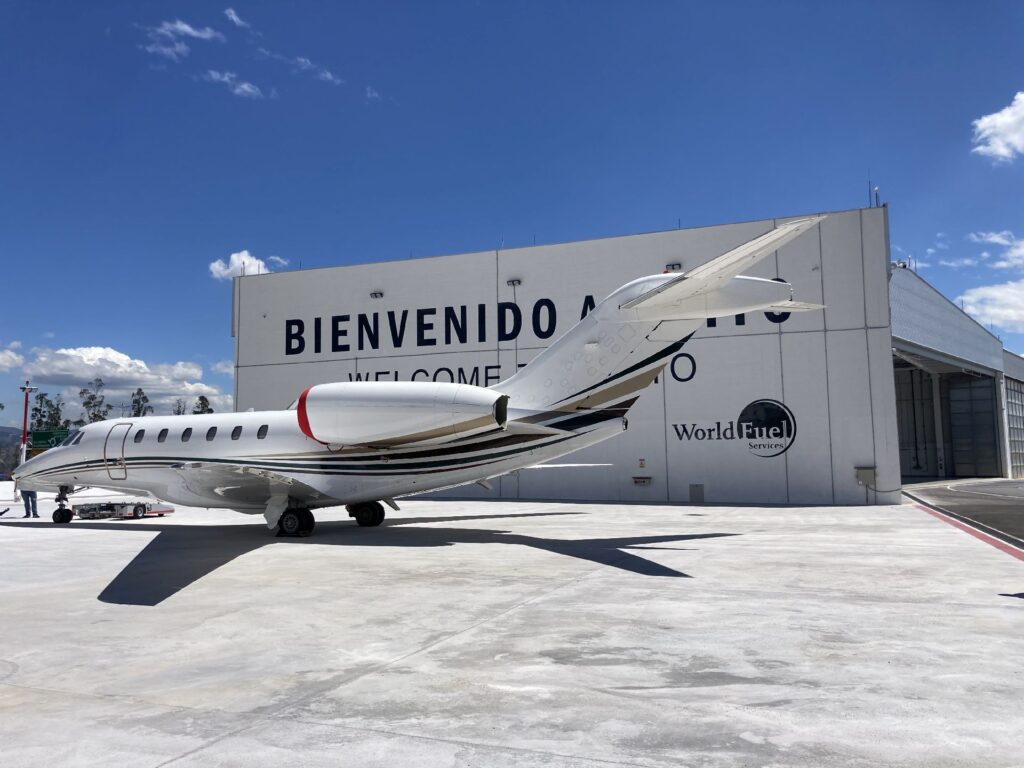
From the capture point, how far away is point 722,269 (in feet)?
32.8

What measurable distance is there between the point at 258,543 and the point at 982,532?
14.4 m

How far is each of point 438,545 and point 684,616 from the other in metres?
6.82

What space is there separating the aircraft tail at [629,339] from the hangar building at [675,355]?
32.6ft

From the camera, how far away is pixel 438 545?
13172mm

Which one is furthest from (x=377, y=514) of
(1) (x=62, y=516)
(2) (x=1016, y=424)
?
(2) (x=1016, y=424)

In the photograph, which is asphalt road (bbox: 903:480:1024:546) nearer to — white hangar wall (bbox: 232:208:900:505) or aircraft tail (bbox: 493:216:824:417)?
white hangar wall (bbox: 232:208:900:505)

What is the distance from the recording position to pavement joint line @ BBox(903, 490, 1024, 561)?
40.4 ft

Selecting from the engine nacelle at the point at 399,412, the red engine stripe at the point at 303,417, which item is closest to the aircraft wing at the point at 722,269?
the engine nacelle at the point at 399,412

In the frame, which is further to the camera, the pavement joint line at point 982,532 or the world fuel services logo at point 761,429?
the world fuel services logo at point 761,429

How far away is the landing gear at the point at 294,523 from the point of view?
1459 cm

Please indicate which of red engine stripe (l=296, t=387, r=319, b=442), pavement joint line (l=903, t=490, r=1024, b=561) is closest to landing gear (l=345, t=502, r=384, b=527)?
red engine stripe (l=296, t=387, r=319, b=442)

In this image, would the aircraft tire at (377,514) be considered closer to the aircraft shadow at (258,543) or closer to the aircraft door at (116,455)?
the aircraft shadow at (258,543)

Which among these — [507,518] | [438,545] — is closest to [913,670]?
[438,545]

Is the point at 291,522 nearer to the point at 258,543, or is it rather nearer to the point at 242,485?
the point at 258,543
